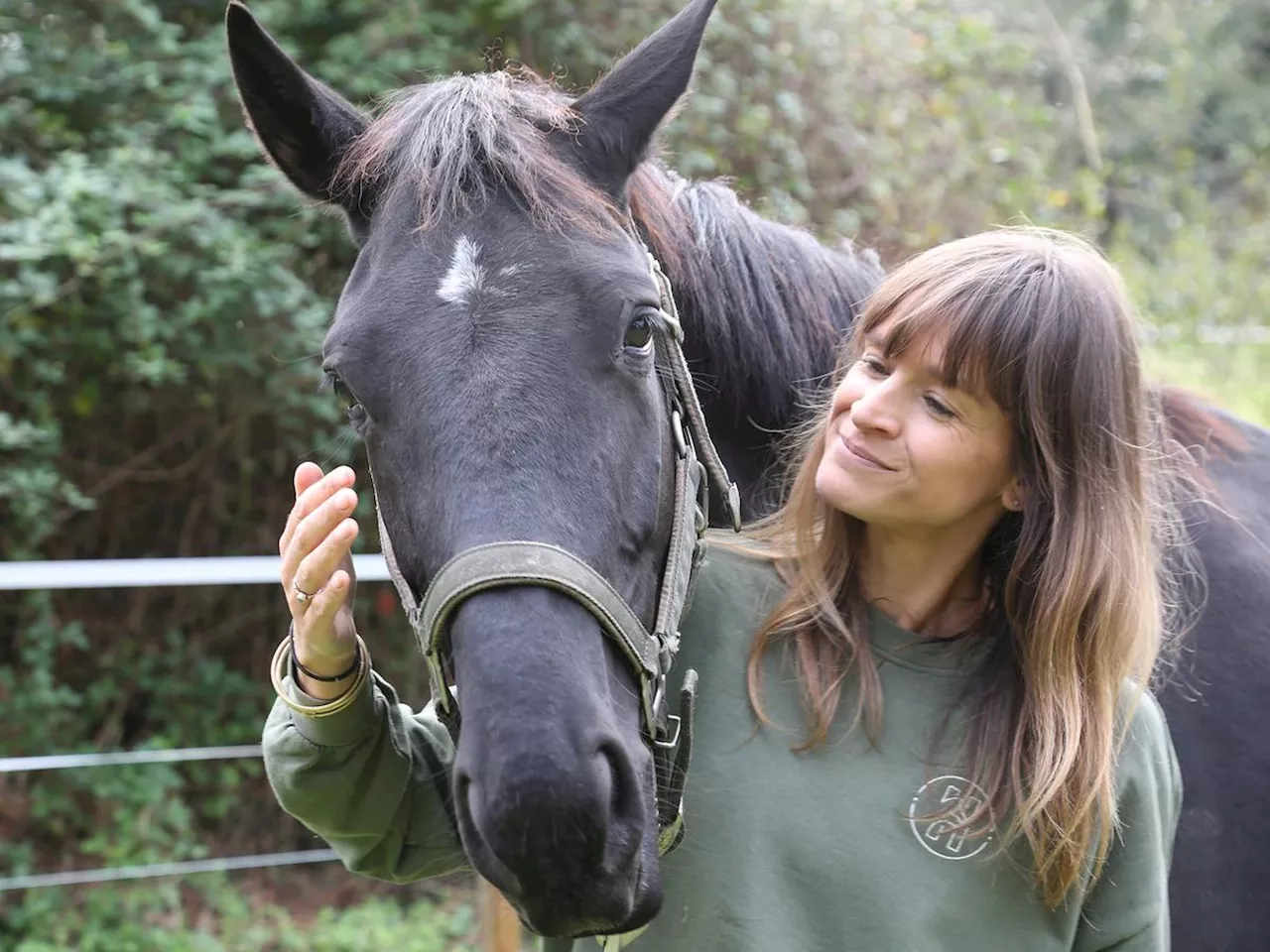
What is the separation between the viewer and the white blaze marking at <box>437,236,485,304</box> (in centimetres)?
140

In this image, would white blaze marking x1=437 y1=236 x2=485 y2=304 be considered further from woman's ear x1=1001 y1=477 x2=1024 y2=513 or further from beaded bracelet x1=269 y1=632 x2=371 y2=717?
woman's ear x1=1001 y1=477 x2=1024 y2=513

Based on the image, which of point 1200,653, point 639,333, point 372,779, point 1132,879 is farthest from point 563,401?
point 1200,653

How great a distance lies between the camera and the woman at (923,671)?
1383 millimetres

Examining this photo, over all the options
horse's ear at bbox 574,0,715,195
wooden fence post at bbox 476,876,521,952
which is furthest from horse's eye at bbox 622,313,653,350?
wooden fence post at bbox 476,876,521,952

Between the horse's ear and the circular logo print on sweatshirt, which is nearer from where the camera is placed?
the circular logo print on sweatshirt

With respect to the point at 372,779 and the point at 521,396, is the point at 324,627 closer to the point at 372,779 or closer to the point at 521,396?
the point at 372,779

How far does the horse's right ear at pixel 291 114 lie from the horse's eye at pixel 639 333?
1.52ft

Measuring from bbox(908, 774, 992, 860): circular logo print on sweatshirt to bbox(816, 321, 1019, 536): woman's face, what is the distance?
0.34 metres

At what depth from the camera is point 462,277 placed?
141 centimetres

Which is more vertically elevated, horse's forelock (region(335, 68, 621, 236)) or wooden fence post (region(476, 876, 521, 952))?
horse's forelock (region(335, 68, 621, 236))

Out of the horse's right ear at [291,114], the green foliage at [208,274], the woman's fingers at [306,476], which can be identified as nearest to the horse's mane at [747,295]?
the horse's right ear at [291,114]

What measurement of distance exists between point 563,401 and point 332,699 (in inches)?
17.8

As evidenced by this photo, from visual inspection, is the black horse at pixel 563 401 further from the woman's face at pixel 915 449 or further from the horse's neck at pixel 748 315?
the woman's face at pixel 915 449

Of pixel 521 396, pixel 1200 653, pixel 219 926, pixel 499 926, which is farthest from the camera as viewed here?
pixel 219 926
